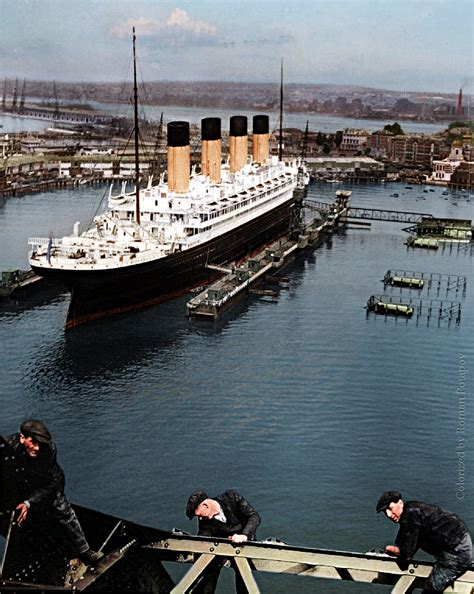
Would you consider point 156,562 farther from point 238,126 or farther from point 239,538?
point 238,126

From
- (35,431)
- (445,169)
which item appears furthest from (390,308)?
(445,169)

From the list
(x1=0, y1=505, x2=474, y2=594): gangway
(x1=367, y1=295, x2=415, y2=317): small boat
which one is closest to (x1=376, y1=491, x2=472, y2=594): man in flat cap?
(x1=0, y1=505, x2=474, y2=594): gangway

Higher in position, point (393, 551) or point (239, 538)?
point (239, 538)

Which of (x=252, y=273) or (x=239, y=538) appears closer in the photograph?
(x=239, y=538)

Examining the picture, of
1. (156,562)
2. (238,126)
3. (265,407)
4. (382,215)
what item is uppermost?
(238,126)

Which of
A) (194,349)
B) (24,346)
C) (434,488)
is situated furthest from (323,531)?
(24,346)

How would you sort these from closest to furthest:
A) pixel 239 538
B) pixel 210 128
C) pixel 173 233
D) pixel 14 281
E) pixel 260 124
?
1. pixel 239 538
2. pixel 14 281
3. pixel 173 233
4. pixel 210 128
5. pixel 260 124

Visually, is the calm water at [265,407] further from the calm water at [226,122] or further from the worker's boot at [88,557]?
the calm water at [226,122]
